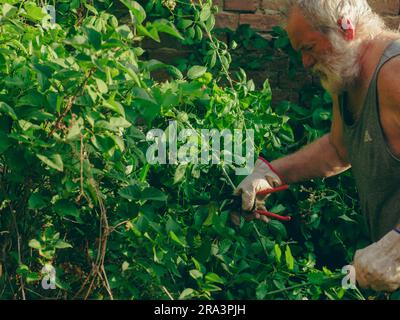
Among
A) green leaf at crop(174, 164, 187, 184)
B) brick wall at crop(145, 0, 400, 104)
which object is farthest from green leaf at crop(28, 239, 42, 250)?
brick wall at crop(145, 0, 400, 104)

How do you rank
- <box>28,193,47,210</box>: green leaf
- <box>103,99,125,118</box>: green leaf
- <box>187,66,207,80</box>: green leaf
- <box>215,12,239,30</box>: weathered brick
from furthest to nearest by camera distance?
<box>215,12,239,30</box>: weathered brick → <box>187,66,207,80</box>: green leaf → <box>28,193,47,210</box>: green leaf → <box>103,99,125,118</box>: green leaf

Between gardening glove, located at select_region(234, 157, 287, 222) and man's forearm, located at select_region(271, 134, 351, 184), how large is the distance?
0.04m

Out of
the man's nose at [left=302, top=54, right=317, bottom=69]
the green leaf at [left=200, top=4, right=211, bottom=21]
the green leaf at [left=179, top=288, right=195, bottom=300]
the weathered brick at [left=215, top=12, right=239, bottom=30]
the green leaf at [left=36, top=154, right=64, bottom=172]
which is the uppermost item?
the man's nose at [left=302, top=54, right=317, bottom=69]

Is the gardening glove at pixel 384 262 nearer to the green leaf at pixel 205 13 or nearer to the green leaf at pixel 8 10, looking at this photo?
the green leaf at pixel 8 10

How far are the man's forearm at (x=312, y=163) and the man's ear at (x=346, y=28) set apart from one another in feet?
1.70

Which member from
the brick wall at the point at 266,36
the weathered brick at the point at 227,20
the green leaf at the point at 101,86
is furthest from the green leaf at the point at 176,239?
the weathered brick at the point at 227,20

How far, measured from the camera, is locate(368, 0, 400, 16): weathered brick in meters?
4.01

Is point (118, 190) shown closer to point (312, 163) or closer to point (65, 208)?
point (65, 208)

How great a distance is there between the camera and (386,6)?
403 cm

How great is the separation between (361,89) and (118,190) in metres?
0.92

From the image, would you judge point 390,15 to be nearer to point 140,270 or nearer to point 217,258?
point 217,258

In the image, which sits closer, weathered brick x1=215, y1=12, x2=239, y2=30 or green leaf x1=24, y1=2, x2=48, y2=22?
green leaf x1=24, y1=2, x2=48, y2=22

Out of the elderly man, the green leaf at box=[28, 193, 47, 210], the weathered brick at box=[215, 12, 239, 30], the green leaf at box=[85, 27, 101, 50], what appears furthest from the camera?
the weathered brick at box=[215, 12, 239, 30]

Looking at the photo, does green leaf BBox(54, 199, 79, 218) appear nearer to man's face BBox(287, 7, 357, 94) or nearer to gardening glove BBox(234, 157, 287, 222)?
gardening glove BBox(234, 157, 287, 222)
